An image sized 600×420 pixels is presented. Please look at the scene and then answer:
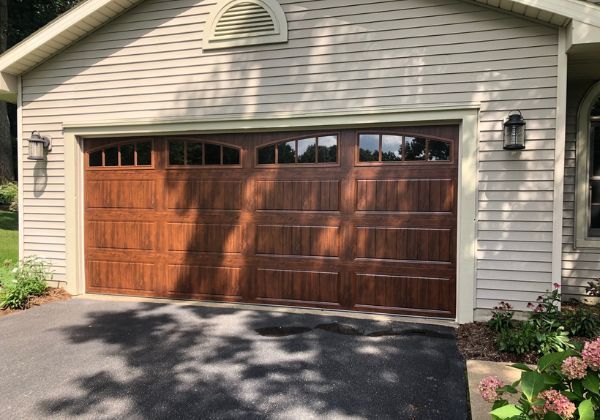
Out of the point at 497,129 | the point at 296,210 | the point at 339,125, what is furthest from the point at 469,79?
the point at 296,210

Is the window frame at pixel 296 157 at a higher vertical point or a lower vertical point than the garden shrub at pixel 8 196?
higher

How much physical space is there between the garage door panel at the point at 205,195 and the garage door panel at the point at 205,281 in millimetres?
832

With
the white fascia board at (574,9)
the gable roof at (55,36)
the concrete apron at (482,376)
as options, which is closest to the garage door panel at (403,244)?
the concrete apron at (482,376)

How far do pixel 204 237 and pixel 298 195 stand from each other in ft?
4.70

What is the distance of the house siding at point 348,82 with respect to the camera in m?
4.32

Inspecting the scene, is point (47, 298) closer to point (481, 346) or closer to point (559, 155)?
point (481, 346)

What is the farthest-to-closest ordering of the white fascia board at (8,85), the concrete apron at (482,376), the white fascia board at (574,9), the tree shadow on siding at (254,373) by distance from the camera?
1. the white fascia board at (8,85)
2. the white fascia board at (574,9)
3. the tree shadow on siding at (254,373)
4. the concrete apron at (482,376)

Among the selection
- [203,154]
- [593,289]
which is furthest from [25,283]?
[593,289]

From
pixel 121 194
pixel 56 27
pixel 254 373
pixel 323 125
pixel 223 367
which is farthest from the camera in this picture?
pixel 121 194

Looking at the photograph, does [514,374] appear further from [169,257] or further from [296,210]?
[169,257]

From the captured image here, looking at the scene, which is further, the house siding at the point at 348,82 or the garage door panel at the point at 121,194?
the garage door panel at the point at 121,194

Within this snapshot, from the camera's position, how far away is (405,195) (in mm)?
4777

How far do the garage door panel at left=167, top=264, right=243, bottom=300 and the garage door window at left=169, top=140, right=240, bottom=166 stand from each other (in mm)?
1417

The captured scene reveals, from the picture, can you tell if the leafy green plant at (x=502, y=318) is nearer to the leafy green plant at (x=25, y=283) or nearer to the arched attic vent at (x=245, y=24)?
the arched attic vent at (x=245, y=24)
